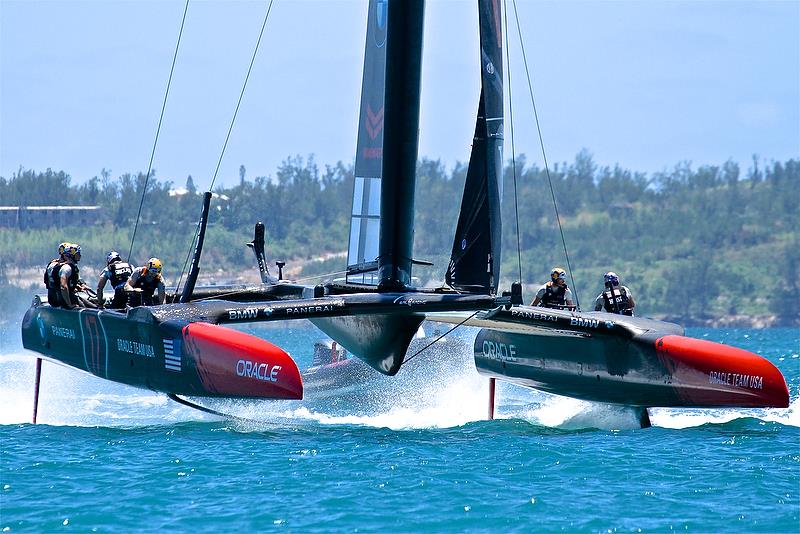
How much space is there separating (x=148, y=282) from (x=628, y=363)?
4.23 metres

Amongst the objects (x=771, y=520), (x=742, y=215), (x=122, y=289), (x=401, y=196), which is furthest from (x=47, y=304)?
(x=742, y=215)

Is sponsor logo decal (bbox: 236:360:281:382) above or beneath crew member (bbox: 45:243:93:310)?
beneath

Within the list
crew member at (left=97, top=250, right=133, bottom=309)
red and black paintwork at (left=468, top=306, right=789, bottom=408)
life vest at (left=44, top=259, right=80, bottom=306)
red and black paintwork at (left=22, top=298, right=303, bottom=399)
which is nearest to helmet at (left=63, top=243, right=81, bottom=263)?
life vest at (left=44, top=259, right=80, bottom=306)

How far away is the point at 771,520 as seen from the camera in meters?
7.57

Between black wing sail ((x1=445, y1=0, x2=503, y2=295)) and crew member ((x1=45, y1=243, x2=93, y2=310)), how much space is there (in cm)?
338

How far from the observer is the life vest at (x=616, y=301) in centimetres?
1230

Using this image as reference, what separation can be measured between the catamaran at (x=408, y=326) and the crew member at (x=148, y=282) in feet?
1.54

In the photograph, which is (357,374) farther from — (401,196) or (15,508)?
(15,508)

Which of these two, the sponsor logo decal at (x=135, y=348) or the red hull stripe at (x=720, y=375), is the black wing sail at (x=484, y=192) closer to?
the red hull stripe at (x=720, y=375)

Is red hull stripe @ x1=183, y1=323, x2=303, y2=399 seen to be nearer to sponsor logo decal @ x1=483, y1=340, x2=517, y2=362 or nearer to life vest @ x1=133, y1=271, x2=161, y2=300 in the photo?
life vest @ x1=133, y1=271, x2=161, y2=300

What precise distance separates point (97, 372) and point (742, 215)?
78.9 meters

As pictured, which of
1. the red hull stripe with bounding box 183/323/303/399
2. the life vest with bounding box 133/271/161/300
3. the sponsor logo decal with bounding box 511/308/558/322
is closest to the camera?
the red hull stripe with bounding box 183/323/303/399

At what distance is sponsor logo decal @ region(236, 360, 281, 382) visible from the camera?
381 inches

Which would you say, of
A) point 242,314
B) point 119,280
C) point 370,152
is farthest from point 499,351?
point 119,280
